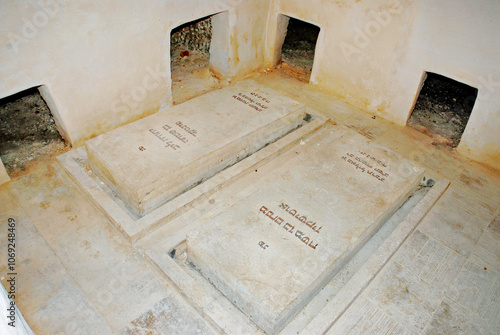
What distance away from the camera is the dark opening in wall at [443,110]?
748 cm

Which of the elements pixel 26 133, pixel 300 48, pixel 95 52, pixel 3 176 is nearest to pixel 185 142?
pixel 95 52

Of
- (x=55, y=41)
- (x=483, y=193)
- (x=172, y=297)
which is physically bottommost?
(x=172, y=297)

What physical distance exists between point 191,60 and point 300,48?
314 centimetres

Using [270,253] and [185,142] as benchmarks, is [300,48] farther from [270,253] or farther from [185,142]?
[270,253]

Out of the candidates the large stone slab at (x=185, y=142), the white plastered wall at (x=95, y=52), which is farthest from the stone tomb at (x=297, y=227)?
the white plastered wall at (x=95, y=52)

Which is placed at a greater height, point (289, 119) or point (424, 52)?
point (424, 52)

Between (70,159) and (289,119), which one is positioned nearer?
(70,159)

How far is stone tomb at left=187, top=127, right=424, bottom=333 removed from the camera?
13.3 feet

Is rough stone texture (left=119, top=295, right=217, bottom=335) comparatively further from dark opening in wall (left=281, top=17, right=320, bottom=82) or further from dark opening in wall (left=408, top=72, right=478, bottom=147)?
dark opening in wall (left=281, top=17, right=320, bottom=82)

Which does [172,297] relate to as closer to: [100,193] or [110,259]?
[110,259]

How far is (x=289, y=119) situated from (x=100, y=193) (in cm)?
347

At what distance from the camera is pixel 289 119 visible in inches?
264

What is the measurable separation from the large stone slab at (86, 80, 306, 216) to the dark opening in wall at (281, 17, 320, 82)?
2610mm

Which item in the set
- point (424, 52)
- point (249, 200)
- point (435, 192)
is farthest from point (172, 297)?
point (424, 52)
